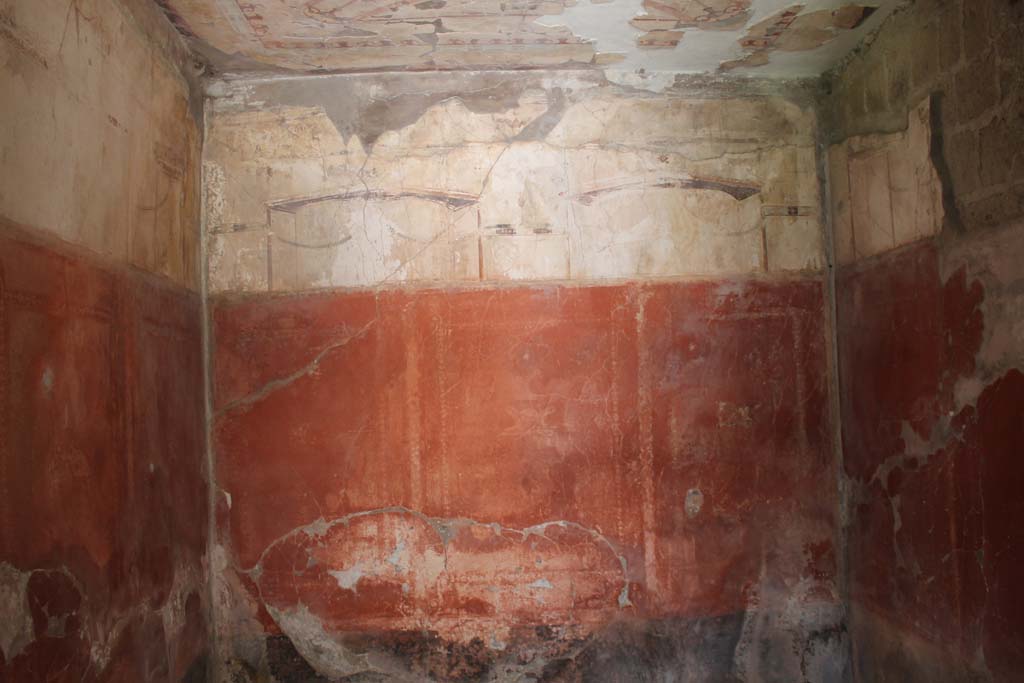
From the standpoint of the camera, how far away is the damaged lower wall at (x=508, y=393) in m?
2.74

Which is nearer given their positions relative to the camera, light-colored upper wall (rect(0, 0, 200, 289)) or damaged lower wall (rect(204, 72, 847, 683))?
light-colored upper wall (rect(0, 0, 200, 289))

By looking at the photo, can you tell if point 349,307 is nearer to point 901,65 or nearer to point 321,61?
point 321,61

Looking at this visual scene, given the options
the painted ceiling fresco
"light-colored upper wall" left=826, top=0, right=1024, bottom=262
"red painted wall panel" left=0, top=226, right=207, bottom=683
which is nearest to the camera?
"red painted wall panel" left=0, top=226, right=207, bottom=683

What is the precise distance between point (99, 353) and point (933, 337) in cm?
253

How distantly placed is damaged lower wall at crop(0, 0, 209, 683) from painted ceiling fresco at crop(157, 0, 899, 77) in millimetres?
292

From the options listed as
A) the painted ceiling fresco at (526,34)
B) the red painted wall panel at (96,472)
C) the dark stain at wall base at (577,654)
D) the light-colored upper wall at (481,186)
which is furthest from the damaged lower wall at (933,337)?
the red painted wall panel at (96,472)

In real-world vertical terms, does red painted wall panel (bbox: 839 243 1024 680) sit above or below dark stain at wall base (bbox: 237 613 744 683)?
above

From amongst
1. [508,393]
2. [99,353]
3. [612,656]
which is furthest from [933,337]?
[99,353]

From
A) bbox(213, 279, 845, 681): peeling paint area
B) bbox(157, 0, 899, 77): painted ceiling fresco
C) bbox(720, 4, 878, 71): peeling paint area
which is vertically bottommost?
bbox(213, 279, 845, 681): peeling paint area

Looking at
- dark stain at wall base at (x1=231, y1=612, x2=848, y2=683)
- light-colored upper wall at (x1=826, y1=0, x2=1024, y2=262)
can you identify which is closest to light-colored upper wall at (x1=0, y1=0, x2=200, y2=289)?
dark stain at wall base at (x1=231, y1=612, x2=848, y2=683)

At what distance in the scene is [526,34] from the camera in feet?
8.33

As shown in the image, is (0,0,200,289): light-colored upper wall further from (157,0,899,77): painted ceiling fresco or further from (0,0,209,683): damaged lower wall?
(157,0,899,77): painted ceiling fresco

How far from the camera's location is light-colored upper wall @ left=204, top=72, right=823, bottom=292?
2783mm

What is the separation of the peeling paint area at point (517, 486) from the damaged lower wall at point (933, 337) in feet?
0.98
